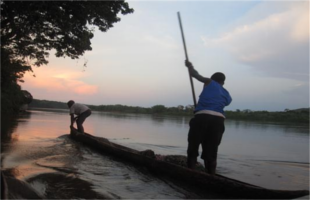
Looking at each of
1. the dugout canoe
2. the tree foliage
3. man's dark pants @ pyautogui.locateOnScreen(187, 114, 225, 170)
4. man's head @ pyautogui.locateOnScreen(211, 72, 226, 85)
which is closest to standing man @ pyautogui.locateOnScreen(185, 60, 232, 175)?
man's dark pants @ pyautogui.locateOnScreen(187, 114, 225, 170)

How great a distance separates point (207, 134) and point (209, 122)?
0.24 m

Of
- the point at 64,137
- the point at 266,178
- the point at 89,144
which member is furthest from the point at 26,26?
the point at 266,178

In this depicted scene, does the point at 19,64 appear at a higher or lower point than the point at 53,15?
lower

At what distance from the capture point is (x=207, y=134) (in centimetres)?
479

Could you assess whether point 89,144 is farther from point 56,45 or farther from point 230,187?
point 230,187

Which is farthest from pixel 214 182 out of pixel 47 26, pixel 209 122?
pixel 47 26

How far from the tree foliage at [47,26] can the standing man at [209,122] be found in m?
4.69

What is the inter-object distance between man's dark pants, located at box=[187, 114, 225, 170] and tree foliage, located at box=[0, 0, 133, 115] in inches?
194

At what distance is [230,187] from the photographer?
13.5 ft

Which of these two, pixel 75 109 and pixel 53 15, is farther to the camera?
pixel 75 109

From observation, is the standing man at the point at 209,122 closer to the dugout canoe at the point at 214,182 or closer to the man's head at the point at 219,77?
the man's head at the point at 219,77

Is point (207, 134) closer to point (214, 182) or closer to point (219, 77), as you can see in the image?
point (214, 182)

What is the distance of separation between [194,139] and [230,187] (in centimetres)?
106

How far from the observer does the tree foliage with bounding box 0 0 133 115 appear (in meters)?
7.30
